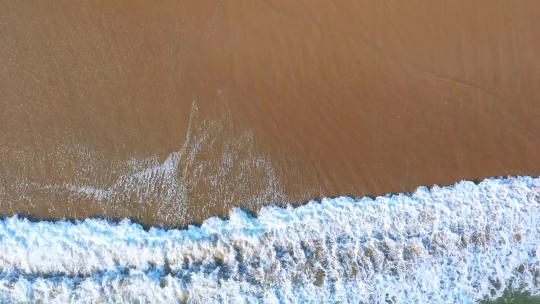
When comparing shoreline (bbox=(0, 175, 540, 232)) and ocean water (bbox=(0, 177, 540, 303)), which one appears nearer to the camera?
ocean water (bbox=(0, 177, 540, 303))

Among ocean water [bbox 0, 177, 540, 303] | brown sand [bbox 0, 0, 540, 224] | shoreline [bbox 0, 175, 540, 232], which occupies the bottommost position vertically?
ocean water [bbox 0, 177, 540, 303]

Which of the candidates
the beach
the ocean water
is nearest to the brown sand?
the beach

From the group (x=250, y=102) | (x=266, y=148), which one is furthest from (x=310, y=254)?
(x=250, y=102)

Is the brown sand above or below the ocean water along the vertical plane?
above

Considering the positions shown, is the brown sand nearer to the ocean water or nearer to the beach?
the beach

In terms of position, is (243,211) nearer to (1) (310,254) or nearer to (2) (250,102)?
(1) (310,254)

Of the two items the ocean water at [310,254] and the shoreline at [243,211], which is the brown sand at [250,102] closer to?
the shoreline at [243,211]

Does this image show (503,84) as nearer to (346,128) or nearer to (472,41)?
(472,41)

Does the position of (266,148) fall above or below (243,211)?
above
